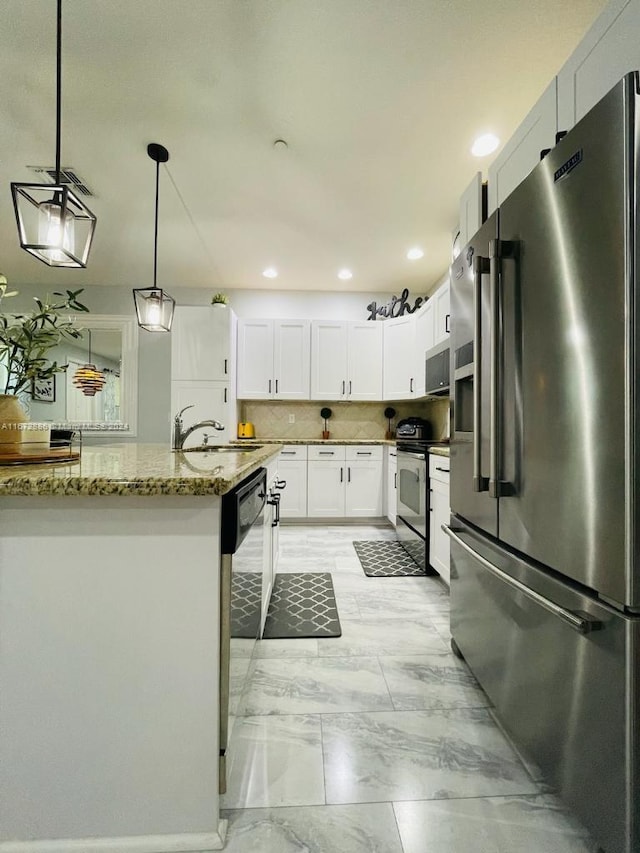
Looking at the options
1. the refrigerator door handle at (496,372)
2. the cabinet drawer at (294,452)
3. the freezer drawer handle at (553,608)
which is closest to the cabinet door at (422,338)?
the cabinet drawer at (294,452)

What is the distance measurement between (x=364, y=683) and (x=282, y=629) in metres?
0.57

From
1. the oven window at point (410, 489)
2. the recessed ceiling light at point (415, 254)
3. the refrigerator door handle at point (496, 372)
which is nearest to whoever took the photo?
the refrigerator door handle at point (496, 372)

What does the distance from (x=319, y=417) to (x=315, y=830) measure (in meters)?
4.11

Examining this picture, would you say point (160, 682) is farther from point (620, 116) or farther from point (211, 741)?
point (620, 116)

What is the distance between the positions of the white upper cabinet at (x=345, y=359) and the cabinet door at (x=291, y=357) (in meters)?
0.10

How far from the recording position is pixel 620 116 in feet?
2.61

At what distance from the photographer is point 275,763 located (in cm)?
120

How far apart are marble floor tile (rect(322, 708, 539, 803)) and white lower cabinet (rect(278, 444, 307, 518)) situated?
2.88m

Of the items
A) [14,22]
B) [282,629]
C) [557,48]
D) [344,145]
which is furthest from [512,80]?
[282,629]

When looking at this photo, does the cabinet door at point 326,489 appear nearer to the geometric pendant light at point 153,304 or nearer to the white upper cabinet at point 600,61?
the geometric pendant light at point 153,304

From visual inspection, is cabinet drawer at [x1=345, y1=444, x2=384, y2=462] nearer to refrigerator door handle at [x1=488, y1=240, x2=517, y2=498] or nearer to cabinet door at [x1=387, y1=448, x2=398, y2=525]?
cabinet door at [x1=387, y1=448, x2=398, y2=525]

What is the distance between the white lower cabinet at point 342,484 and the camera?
429 centimetres

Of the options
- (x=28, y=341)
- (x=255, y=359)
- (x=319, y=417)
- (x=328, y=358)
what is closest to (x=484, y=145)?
(x=328, y=358)

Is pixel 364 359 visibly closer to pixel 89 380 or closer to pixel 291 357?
pixel 291 357
